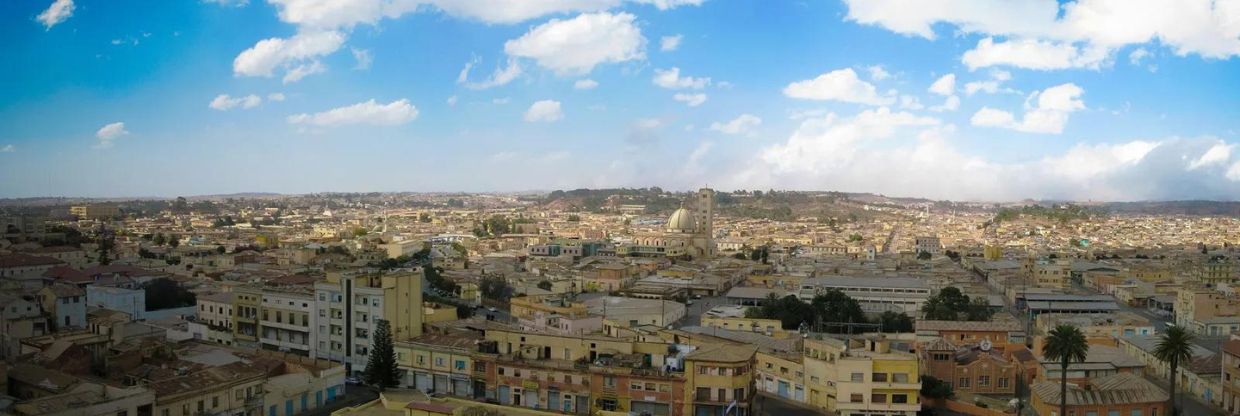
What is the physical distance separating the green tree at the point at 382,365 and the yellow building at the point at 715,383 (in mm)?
5373

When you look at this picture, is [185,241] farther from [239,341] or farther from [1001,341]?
[1001,341]

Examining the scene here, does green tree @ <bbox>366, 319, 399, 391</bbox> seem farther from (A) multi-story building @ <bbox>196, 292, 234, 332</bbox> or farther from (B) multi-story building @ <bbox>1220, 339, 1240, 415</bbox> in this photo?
(B) multi-story building @ <bbox>1220, 339, 1240, 415</bbox>

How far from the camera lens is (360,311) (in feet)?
58.4

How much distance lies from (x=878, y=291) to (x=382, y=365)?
20.2m

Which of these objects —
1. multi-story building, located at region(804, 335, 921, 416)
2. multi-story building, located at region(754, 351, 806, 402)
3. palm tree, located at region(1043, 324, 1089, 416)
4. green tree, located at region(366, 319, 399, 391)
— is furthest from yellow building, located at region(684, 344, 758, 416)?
green tree, located at region(366, 319, 399, 391)

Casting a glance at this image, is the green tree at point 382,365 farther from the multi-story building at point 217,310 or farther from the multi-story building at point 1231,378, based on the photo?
the multi-story building at point 1231,378

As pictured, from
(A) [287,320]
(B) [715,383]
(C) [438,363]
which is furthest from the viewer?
(A) [287,320]

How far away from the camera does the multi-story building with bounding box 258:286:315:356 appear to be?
18.5 m

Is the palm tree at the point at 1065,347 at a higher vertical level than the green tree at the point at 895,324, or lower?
higher

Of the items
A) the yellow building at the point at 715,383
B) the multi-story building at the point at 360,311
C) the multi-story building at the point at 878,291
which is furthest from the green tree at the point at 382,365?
the multi-story building at the point at 878,291

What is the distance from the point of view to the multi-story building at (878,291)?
29328 mm

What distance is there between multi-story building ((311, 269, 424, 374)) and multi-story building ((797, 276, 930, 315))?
1421cm

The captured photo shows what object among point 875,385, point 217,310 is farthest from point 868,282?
point 217,310

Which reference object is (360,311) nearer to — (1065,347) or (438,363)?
(438,363)
